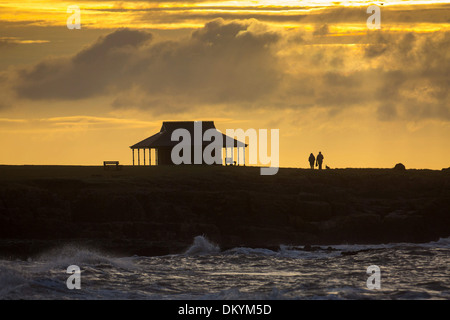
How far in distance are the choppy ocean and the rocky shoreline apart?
2150 mm

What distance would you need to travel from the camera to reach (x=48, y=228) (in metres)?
42.9

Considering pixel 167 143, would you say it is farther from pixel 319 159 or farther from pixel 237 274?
pixel 237 274

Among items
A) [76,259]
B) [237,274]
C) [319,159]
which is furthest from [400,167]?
[237,274]

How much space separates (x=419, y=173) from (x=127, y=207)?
23.0m

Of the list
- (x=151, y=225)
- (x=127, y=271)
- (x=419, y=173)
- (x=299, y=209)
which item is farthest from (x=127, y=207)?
(x=419, y=173)

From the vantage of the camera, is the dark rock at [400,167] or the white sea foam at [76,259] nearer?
the white sea foam at [76,259]

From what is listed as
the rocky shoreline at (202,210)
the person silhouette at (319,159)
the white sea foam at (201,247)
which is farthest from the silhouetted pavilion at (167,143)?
the white sea foam at (201,247)

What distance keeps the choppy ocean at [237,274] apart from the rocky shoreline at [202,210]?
2.15 metres

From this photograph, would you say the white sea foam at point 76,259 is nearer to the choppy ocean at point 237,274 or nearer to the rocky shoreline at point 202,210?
the choppy ocean at point 237,274

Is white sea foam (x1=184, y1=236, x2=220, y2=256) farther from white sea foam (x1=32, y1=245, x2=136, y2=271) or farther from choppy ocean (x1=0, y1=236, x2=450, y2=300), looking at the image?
white sea foam (x1=32, y1=245, x2=136, y2=271)

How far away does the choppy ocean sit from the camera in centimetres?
2717

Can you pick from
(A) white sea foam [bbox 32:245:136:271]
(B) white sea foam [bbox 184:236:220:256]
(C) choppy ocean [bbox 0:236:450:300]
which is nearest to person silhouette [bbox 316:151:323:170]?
(C) choppy ocean [bbox 0:236:450:300]

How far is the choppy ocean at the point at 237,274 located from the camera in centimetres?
2717

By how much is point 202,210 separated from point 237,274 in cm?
1473
